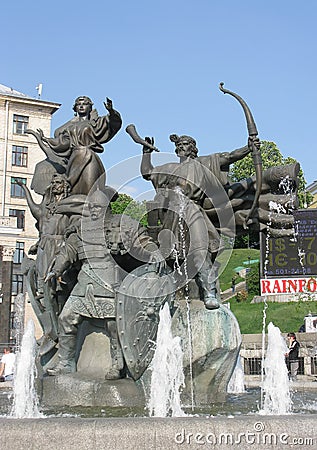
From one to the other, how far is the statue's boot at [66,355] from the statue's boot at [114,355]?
0.46 meters

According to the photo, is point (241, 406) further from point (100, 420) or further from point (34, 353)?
point (100, 420)

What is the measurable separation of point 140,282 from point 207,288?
0.85m

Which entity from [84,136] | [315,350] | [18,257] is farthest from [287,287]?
[84,136]

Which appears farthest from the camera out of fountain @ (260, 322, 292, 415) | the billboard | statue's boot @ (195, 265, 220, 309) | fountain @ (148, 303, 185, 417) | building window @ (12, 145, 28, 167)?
building window @ (12, 145, 28, 167)

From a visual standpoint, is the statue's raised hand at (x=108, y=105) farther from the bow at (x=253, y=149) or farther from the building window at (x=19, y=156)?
the building window at (x=19, y=156)

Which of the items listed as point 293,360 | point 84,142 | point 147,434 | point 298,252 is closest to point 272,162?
point 298,252

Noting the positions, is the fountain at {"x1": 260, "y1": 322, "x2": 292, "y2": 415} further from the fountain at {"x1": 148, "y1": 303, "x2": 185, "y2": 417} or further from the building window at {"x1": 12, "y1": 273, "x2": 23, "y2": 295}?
the building window at {"x1": 12, "y1": 273, "x2": 23, "y2": 295}

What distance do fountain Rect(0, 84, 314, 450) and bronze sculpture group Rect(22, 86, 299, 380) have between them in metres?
0.01

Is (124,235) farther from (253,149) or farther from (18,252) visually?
(18,252)

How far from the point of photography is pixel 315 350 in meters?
18.0

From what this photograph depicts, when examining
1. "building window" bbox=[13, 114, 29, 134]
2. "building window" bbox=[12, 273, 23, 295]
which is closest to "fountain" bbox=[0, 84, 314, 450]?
"building window" bbox=[12, 273, 23, 295]

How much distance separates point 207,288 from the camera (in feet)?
23.7

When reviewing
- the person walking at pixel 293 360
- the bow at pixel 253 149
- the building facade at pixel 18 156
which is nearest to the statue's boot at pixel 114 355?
the bow at pixel 253 149

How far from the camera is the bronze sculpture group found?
699 centimetres
